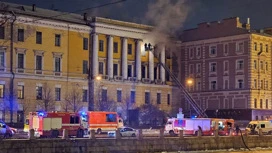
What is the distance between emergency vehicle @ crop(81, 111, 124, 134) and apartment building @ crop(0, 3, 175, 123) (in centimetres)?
2287

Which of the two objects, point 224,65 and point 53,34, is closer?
point 53,34

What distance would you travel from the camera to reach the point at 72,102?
93.2 metres

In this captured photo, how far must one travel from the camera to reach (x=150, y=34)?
10319 centimetres

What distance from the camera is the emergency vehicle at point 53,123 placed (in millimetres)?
57031

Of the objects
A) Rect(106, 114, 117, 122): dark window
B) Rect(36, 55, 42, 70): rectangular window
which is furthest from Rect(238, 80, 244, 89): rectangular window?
Rect(106, 114, 117, 122): dark window

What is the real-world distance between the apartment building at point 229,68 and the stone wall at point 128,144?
1830 inches

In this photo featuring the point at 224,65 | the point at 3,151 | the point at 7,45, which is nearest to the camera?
the point at 3,151

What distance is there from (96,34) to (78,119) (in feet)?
130

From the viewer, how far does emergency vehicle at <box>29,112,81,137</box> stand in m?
57.0

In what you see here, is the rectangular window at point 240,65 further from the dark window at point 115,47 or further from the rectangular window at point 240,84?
the dark window at point 115,47

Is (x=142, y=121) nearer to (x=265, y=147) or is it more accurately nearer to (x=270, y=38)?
(x=270, y=38)

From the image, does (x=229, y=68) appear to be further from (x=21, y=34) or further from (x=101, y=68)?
(x=21, y=34)

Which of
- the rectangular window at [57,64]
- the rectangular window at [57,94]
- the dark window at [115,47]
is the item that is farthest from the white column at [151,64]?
the rectangular window at [57,94]

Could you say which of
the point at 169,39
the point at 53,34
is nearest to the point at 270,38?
the point at 169,39
